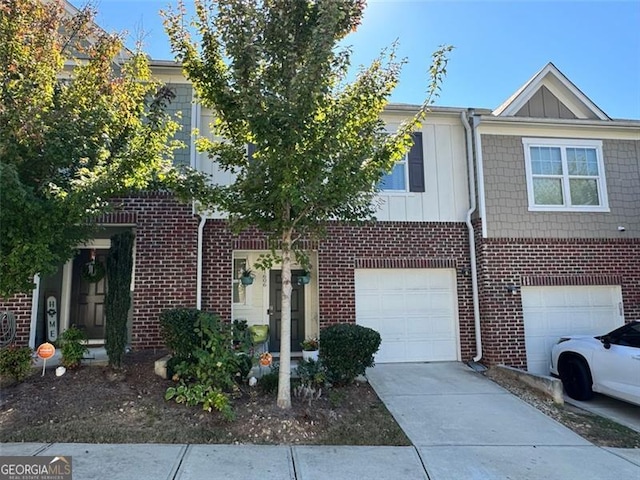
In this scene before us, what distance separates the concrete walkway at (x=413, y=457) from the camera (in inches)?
172

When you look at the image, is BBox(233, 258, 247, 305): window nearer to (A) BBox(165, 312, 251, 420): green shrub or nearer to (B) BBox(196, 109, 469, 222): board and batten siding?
(A) BBox(165, 312, 251, 420): green shrub

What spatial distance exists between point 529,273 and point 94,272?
379 inches

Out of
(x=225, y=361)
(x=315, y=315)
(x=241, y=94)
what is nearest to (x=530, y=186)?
(x=315, y=315)

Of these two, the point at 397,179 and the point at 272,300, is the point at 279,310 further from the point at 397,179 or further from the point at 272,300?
the point at 397,179

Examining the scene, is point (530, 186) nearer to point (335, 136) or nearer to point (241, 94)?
point (335, 136)

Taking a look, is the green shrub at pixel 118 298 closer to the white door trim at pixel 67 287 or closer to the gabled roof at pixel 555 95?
the white door trim at pixel 67 287

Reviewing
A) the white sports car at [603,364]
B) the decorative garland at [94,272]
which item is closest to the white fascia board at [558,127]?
the white sports car at [603,364]

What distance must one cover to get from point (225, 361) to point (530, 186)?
25.1 ft

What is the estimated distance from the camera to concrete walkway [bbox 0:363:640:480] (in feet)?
14.3

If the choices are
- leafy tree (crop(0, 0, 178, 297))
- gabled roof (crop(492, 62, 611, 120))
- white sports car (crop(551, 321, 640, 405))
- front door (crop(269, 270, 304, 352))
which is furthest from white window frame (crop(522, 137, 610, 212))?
leafy tree (crop(0, 0, 178, 297))

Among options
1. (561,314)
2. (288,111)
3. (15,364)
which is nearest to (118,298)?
(15,364)

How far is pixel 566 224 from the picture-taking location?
955cm

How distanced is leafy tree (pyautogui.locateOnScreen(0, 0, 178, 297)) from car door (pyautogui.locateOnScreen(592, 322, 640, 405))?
301 inches

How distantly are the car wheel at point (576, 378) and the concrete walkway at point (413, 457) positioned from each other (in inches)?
68.6
